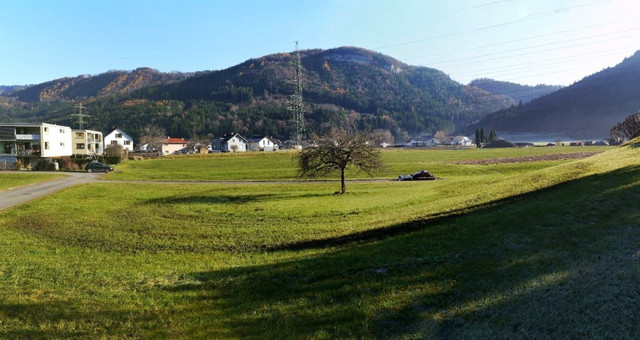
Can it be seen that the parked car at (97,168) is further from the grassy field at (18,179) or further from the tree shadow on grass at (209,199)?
the tree shadow on grass at (209,199)

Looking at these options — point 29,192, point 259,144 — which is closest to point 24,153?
point 29,192

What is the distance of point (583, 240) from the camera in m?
9.85

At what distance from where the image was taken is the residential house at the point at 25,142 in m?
73.3

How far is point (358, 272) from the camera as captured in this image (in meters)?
Answer: 11.2

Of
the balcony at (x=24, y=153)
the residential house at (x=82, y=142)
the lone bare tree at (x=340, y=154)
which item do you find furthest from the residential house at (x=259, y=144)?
the lone bare tree at (x=340, y=154)

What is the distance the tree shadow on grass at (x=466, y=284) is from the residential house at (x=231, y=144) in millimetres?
155365

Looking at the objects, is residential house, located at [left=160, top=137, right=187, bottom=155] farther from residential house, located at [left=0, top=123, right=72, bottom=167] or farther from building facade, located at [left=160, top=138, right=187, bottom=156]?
residential house, located at [left=0, top=123, right=72, bottom=167]

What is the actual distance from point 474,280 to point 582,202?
277 inches

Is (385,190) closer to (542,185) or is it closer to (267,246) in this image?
(542,185)

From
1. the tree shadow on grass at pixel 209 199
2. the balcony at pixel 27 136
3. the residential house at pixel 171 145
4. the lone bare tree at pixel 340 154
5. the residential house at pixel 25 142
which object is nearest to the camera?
the tree shadow on grass at pixel 209 199

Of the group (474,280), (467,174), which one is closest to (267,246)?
(474,280)

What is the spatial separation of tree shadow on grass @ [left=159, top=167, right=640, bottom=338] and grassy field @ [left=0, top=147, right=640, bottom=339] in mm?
39

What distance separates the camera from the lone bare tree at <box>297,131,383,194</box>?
37.9 metres

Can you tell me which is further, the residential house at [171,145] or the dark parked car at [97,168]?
the residential house at [171,145]
